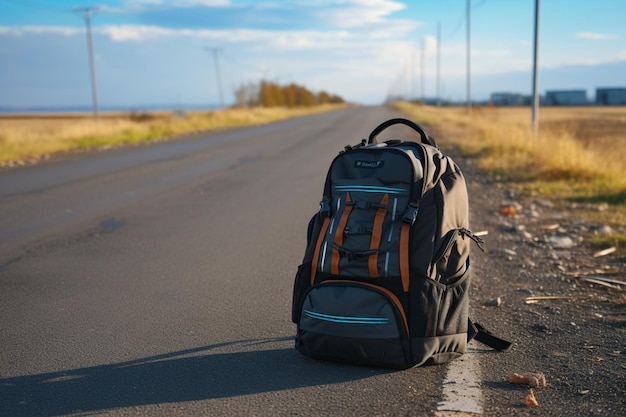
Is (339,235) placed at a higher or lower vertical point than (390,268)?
higher

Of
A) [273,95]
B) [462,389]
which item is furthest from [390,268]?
[273,95]

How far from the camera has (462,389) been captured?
10.9 ft

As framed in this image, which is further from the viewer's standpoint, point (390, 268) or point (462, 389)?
point (390, 268)

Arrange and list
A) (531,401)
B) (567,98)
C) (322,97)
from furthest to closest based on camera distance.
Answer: (322,97) < (567,98) < (531,401)

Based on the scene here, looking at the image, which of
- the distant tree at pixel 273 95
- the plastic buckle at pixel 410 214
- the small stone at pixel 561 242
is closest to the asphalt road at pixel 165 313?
the plastic buckle at pixel 410 214

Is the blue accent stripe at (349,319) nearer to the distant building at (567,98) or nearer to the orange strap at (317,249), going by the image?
the orange strap at (317,249)

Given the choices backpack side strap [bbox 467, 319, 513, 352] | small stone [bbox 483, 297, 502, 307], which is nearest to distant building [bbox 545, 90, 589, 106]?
small stone [bbox 483, 297, 502, 307]

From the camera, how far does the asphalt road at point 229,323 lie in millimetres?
3240

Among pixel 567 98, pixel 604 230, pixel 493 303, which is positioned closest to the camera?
pixel 493 303

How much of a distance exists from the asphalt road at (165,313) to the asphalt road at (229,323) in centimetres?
1

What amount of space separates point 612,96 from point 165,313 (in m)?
106

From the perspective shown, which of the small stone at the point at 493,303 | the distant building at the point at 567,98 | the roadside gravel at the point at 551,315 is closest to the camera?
the roadside gravel at the point at 551,315

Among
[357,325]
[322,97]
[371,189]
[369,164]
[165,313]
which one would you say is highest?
[322,97]

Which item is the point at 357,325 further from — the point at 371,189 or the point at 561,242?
the point at 561,242
